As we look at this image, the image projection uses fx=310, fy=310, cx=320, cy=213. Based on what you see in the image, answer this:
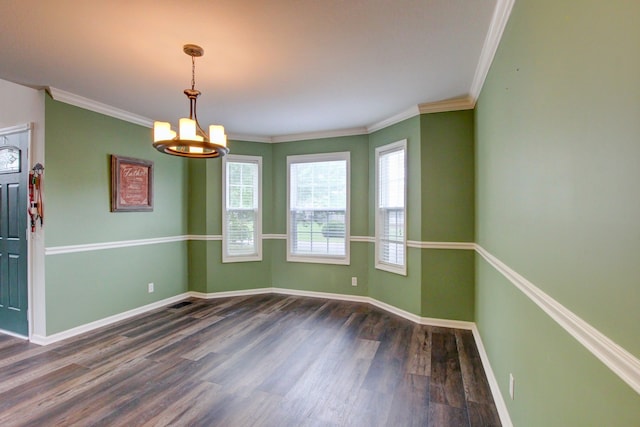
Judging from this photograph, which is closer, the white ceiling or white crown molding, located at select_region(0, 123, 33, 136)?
the white ceiling

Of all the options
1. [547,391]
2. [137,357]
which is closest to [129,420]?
[137,357]

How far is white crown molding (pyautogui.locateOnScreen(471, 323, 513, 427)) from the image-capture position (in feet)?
6.24

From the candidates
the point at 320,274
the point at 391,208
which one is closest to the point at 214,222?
the point at 320,274

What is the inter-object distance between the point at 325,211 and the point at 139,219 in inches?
100

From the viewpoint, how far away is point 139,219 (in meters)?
4.05

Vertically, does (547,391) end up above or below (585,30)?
below

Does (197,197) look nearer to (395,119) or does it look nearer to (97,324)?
(97,324)

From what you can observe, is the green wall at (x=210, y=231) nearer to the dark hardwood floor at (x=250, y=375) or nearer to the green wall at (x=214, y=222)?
the green wall at (x=214, y=222)

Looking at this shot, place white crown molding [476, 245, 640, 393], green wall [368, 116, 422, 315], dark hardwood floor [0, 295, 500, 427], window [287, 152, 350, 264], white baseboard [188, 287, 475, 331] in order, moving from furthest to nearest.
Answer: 1. window [287, 152, 350, 264]
2. green wall [368, 116, 422, 315]
3. white baseboard [188, 287, 475, 331]
4. dark hardwood floor [0, 295, 500, 427]
5. white crown molding [476, 245, 640, 393]

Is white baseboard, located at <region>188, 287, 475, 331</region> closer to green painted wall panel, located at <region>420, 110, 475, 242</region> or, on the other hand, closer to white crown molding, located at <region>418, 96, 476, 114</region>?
green painted wall panel, located at <region>420, 110, 475, 242</region>

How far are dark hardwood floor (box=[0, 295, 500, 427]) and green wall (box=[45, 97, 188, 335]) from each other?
381 millimetres

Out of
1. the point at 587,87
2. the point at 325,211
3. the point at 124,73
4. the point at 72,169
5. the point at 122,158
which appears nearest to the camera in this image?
the point at 587,87

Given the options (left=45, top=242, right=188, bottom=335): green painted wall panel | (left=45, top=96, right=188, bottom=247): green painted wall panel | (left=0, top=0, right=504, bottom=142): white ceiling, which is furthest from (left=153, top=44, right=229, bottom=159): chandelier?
(left=45, top=242, right=188, bottom=335): green painted wall panel

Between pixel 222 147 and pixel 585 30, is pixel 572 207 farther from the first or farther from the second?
pixel 222 147
